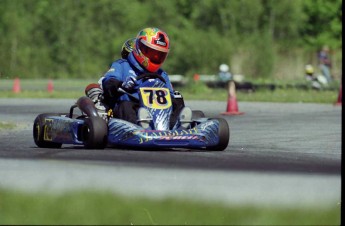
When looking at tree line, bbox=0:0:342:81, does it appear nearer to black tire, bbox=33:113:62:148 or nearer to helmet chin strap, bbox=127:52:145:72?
black tire, bbox=33:113:62:148

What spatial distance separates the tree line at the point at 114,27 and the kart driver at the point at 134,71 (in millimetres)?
40901

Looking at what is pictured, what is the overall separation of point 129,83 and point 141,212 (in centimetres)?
666

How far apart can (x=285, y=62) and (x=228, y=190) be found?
41.7 m

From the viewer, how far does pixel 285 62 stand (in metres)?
51.4

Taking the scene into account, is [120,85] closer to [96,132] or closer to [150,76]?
[150,76]

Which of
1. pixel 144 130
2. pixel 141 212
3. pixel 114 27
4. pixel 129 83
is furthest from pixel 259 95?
pixel 114 27

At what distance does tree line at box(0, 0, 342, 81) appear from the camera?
61.2 m

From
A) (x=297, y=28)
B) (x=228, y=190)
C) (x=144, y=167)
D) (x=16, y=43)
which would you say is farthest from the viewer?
(x=297, y=28)

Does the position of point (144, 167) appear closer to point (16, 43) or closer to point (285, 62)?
point (285, 62)

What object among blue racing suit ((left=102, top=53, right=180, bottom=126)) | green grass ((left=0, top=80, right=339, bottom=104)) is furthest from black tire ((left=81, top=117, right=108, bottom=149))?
green grass ((left=0, top=80, right=339, bottom=104))

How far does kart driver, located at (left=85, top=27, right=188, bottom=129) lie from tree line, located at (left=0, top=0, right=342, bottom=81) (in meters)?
40.9

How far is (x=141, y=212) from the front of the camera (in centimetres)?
838

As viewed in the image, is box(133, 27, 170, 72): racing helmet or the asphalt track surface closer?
the asphalt track surface

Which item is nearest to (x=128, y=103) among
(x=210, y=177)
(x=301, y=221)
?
(x=210, y=177)
